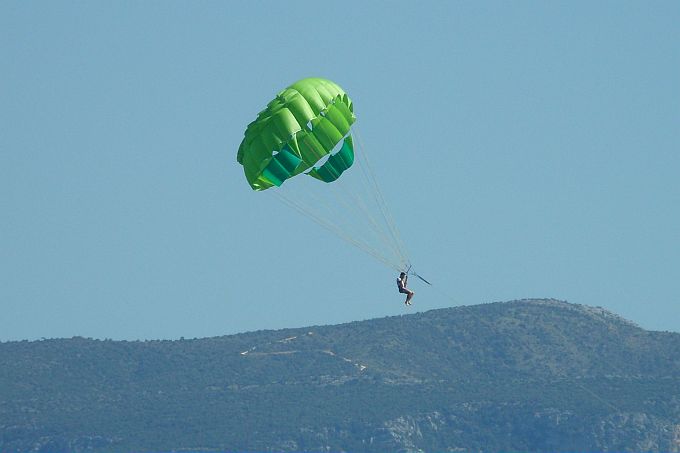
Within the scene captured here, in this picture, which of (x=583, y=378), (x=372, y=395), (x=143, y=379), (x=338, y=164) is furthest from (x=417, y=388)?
(x=338, y=164)

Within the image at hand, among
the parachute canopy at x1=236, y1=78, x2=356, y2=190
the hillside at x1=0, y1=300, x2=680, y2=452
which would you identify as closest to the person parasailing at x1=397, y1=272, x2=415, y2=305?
the parachute canopy at x1=236, y1=78, x2=356, y2=190

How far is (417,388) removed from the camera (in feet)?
614

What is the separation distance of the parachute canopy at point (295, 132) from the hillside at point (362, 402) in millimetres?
99033

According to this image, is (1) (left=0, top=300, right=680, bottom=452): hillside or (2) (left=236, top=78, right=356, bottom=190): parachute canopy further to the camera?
(1) (left=0, top=300, right=680, bottom=452): hillside

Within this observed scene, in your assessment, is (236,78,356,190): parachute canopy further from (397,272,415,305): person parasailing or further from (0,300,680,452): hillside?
(0,300,680,452): hillside

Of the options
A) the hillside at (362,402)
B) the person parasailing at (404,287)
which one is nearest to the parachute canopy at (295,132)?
the person parasailing at (404,287)

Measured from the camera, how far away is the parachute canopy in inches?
3024

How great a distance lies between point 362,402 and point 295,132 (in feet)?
361

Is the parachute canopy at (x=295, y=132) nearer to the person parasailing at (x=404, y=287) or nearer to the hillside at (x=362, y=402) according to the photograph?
the person parasailing at (x=404, y=287)

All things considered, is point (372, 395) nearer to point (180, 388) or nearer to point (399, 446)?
point (399, 446)

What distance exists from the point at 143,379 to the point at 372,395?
90.2 ft

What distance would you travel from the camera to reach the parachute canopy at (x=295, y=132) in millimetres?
76812

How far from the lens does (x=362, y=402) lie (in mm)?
184125

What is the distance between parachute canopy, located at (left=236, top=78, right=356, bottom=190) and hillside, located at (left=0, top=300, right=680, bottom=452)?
9903 cm
